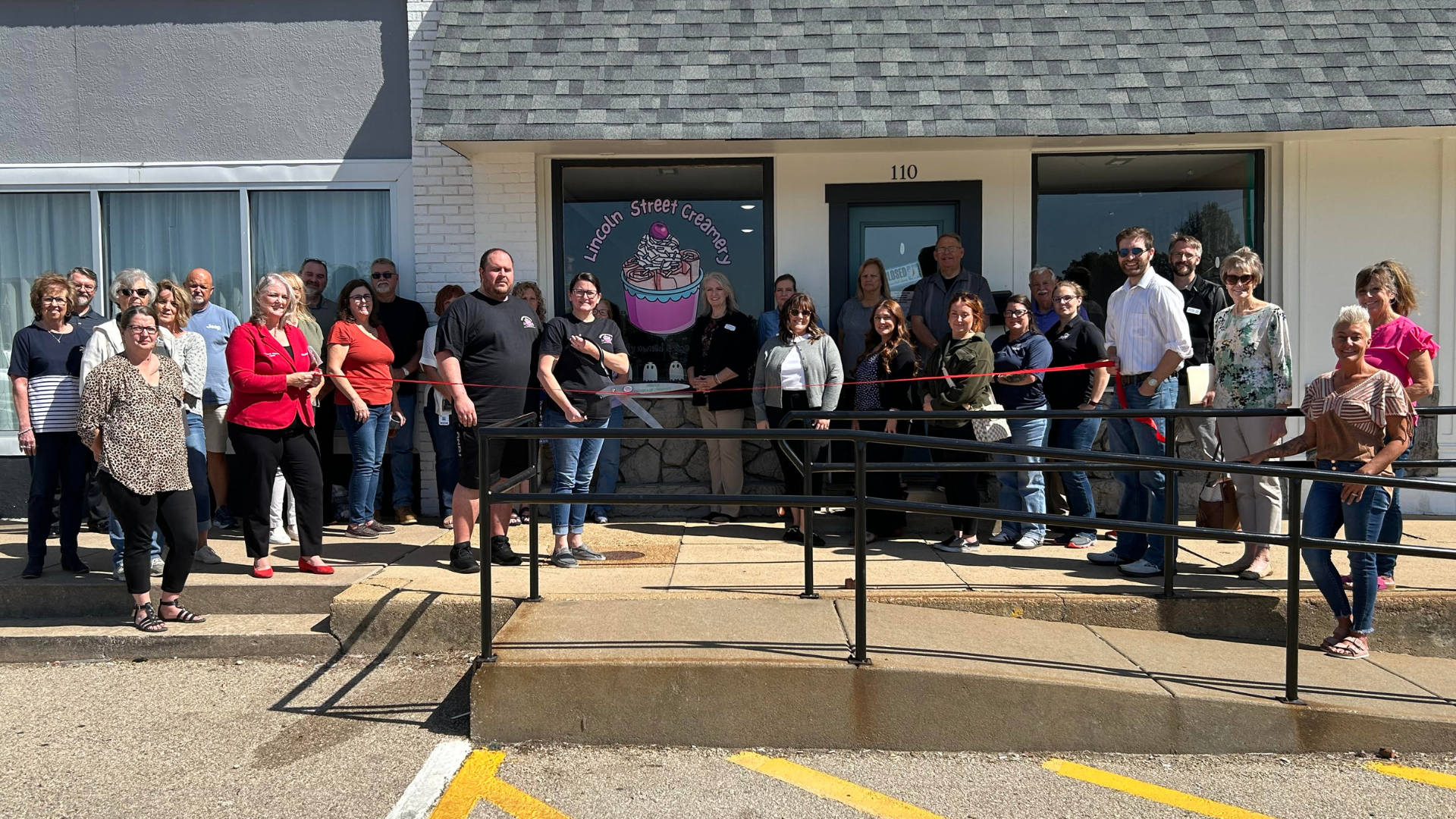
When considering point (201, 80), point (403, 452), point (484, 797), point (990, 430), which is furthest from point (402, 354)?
point (484, 797)

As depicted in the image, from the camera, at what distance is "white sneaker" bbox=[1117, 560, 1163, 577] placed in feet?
19.3

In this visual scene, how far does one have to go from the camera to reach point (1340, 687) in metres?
4.64

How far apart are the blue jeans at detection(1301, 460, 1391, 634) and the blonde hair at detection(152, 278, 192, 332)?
6.23 m

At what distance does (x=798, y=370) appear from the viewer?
280 inches

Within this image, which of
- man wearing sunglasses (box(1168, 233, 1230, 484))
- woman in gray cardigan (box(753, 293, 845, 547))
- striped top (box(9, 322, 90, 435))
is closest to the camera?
striped top (box(9, 322, 90, 435))

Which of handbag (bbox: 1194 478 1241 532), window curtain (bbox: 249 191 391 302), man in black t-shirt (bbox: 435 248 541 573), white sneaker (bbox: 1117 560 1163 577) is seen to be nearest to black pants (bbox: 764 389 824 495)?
man in black t-shirt (bbox: 435 248 541 573)

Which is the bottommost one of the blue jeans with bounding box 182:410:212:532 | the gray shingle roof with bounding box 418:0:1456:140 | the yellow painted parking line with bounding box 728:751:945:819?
the yellow painted parking line with bounding box 728:751:945:819

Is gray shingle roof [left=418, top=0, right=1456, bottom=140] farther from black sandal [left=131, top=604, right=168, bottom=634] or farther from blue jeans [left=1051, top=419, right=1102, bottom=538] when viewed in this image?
black sandal [left=131, top=604, right=168, bottom=634]

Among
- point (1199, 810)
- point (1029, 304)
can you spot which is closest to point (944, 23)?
point (1029, 304)

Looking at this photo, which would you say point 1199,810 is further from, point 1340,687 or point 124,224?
point 124,224

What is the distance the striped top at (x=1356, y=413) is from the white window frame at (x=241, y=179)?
20.7 feet

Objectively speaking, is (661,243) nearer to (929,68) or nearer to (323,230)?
(929,68)

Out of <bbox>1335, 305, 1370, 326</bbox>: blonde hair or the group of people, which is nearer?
<bbox>1335, 305, 1370, 326</bbox>: blonde hair

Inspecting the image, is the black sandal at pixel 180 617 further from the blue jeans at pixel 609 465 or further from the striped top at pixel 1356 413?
the striped top at pixel 1356 413
